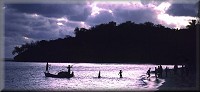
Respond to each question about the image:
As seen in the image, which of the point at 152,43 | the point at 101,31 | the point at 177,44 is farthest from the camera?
the point at 101,31

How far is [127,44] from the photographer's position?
248 ft

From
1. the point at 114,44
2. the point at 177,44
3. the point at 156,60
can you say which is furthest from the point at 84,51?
the point at 177,44

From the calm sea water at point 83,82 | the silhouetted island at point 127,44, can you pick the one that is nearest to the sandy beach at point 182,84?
the calm sea water at point 83,82

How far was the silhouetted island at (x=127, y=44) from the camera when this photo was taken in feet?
232

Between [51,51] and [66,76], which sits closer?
[66,76]

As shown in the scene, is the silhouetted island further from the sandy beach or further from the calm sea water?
the sandy beach

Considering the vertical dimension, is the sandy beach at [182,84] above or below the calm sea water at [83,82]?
above

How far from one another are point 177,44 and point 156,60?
9479 millimetres

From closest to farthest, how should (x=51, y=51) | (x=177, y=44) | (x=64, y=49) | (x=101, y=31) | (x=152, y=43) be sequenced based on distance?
(x=177, y=44) < (x=152, y=43) < (x=101, y=31) < (x=64, y=49) < (x=51, y=51)

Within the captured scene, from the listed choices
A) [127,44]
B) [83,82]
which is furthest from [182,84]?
[127,44]

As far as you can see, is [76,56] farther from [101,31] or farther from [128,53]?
[128,53]

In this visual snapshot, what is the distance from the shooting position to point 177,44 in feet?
223

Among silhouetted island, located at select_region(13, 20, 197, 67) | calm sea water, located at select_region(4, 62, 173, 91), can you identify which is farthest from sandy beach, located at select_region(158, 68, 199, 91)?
silhouetted island, located at select_region(13, 20, 197, 67)

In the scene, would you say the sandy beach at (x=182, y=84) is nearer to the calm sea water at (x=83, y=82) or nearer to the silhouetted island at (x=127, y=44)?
the calm sea water at (x=83, y=82)
